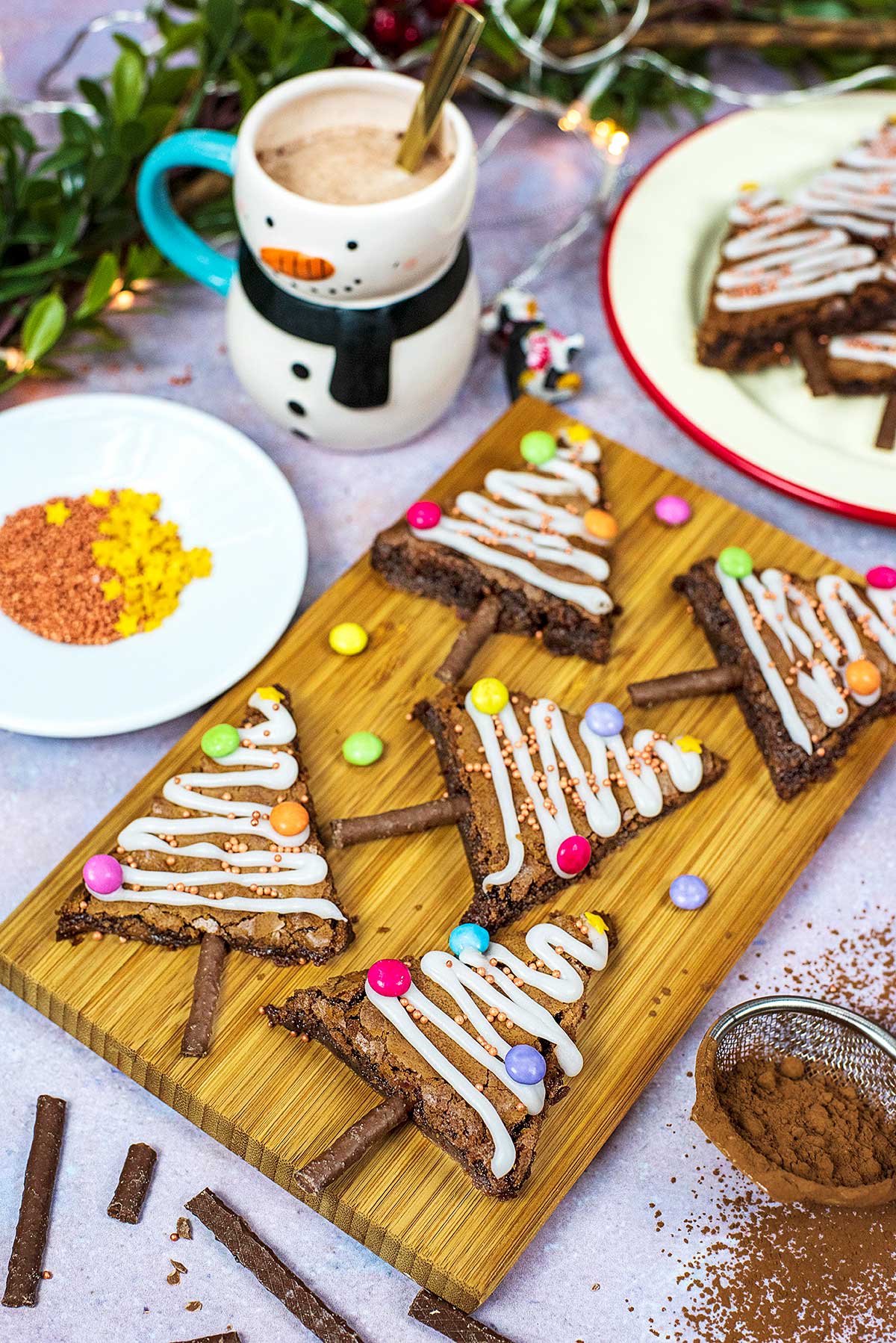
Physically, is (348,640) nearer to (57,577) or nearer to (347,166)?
(57,577)

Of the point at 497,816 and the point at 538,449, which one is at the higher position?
the point at 538,449

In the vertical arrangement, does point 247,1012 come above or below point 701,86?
below

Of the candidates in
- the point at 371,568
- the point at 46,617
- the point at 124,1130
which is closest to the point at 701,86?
the point at 371,568

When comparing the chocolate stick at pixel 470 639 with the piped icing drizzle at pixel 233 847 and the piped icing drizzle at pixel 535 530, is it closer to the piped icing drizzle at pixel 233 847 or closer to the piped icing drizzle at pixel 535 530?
the piped icing drizzle at pixel 535 530

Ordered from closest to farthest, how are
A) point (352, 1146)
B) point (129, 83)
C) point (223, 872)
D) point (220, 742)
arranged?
point (352, 1146), point (223, 872), point (220, 742), point (129, 83)

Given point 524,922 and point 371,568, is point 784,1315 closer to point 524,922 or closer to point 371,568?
point 524,922

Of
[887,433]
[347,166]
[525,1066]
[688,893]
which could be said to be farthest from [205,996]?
[887,433]
